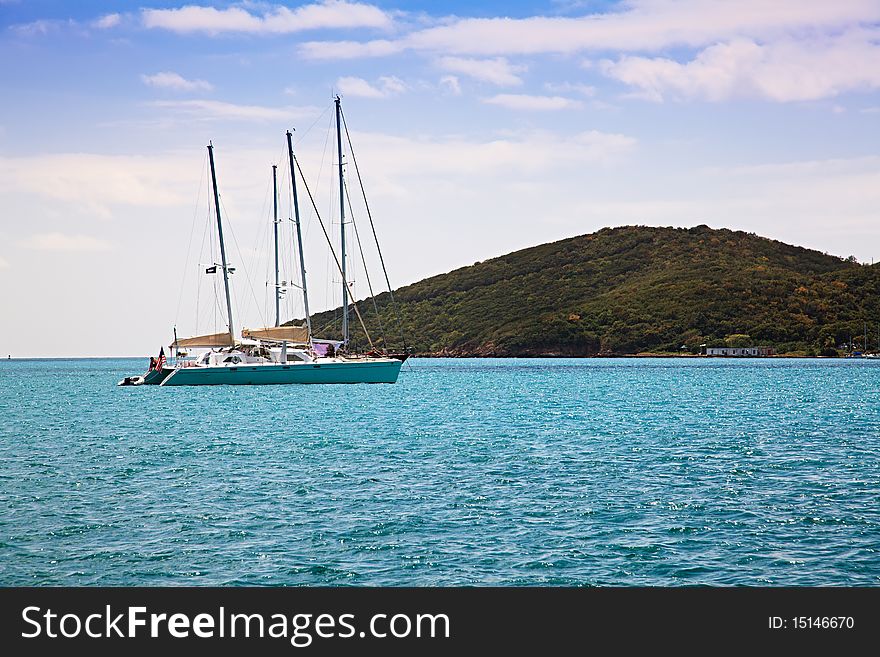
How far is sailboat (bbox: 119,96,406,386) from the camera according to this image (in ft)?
270

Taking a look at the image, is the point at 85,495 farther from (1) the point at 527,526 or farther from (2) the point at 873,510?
(2) the point at 873,510

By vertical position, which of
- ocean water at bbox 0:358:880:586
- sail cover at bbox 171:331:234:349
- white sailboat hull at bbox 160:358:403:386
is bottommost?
ocean water at bbox 0:358:880:586

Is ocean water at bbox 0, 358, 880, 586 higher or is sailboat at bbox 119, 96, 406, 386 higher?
sailboat at bbox 119, 96, 406, 386

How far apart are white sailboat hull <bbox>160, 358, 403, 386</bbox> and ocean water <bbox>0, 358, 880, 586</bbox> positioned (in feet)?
83.6

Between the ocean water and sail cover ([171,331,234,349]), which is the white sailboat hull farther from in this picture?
the ocean water

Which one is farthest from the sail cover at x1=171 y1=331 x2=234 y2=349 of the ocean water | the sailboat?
the ocean water

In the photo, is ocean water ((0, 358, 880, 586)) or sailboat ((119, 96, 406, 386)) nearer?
ocean water ((0, 358, 880, 586))

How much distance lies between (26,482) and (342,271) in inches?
2132

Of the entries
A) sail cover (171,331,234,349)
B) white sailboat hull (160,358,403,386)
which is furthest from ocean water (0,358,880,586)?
sail cover (171,331,234,349)

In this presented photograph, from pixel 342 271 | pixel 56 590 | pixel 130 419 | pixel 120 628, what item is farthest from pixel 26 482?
pixel 342 271

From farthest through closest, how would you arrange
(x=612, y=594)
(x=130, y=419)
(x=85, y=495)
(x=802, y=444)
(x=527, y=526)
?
1. (x=130, y=419)
2. (x=802, y=444)
3. (x=85, y=495)
4. (x=527, y=526)
5. (x=612, y=594)

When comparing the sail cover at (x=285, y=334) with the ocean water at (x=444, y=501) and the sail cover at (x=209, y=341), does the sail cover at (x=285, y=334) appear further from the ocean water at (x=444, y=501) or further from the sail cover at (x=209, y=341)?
the ocean water at (x=444, y=501)

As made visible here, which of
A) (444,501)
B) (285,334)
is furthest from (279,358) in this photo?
(444,501)

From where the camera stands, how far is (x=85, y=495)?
28.2m
